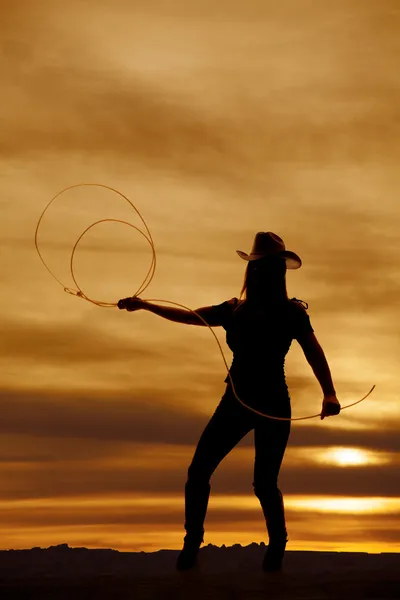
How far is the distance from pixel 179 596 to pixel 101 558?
4.32 meters

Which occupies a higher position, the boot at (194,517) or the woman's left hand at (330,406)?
the woman's left hand at (330,406)

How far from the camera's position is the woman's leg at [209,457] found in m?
10.4

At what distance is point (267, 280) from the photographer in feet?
35.2

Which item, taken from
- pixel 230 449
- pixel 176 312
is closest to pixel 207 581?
pixel 230 449

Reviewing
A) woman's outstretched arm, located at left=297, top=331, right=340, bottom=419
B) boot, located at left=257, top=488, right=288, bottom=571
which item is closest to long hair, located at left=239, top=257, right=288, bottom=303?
woman's outstretched arm, located at left=297, top=331, right=340, bottom=419

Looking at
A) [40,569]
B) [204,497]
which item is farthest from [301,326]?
[40,569]

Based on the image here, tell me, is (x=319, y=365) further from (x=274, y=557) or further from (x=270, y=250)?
(x=274, y=557)

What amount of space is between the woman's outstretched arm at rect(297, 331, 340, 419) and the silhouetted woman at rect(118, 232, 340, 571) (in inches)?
0.4

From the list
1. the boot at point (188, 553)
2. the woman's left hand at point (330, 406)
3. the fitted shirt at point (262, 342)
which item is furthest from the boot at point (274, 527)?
the fitted shirt at point (262, 342)

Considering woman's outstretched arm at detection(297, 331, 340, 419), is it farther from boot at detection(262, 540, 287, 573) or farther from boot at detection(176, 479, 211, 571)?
boot at detection(176, 479, 211, 571)

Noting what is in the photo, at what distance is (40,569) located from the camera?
11.6 metres

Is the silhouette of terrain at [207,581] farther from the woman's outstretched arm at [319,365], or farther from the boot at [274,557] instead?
the woman's outstretched arm at [319,365]

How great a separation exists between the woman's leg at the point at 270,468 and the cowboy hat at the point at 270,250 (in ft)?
5.33

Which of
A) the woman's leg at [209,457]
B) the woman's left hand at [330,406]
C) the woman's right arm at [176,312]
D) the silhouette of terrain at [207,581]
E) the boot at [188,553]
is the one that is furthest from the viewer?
→ the woman's right arm at [176,312]
